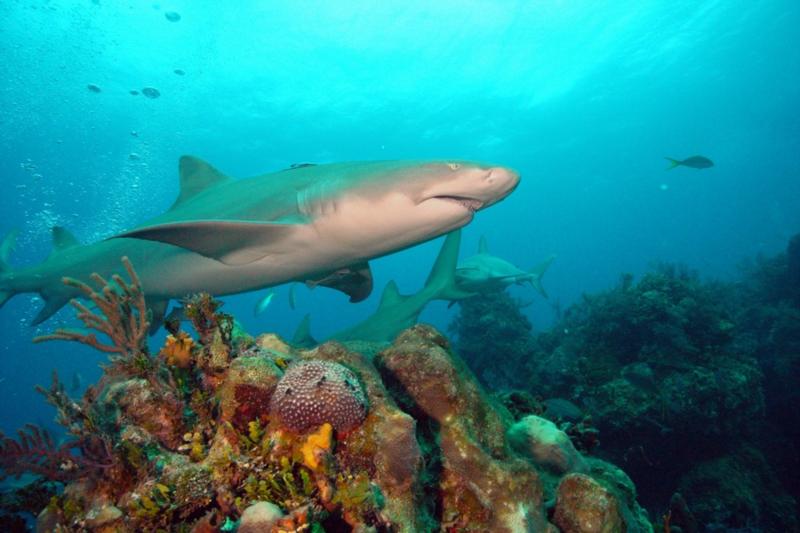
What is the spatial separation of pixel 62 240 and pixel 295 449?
7.82 meters

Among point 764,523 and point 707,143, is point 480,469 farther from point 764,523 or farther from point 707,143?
point 707,143

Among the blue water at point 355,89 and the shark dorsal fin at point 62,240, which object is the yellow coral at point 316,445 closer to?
the shark dorsal fin at point 62,240

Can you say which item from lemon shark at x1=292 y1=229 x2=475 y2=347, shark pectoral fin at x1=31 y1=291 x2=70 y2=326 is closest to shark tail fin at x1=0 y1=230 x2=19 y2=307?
shark pectoral fin at x1=31 y1=291 x2=70 y2=326

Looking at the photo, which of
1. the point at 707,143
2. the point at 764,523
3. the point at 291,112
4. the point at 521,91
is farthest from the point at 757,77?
the point at 764,523

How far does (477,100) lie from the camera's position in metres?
45.1

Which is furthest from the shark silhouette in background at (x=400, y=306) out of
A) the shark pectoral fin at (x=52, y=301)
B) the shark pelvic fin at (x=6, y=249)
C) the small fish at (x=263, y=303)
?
the small fish at (x=263, y=303)

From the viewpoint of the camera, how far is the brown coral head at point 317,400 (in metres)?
2.11

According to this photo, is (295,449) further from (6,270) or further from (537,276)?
(537,276)

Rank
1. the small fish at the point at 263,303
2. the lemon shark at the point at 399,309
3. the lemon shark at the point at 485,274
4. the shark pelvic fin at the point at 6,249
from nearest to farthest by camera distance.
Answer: the shark pelvic fin at the point at 6,249
the lemon shark at the point at 399,309
the lemon shark at the point at 485,274
the small fish at the point at 263,303

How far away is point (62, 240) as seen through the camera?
7.30 metres

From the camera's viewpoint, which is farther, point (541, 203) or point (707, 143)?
point (541, 203)

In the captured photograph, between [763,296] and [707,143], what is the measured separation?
69731 millimetres

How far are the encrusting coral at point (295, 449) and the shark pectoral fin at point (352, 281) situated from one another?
112 inches

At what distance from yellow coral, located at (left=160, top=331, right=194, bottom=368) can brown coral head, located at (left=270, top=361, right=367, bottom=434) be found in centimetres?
111
